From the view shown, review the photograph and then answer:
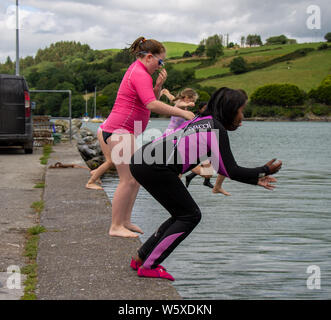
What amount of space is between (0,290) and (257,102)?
14343 cm

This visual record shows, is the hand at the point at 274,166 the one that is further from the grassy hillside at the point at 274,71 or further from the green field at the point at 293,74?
the green field at the point at 293,74

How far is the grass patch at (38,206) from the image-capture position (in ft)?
24.1

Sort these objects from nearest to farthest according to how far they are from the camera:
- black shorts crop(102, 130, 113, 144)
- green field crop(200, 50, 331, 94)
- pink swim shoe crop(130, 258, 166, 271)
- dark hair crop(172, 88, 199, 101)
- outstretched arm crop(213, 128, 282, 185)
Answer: outstretched arm crop(213, 128, 282, 185)
pink swim shoe crop(130, 258, 166, 271)
black shorts crop(102, 130, 113, 144)
dark hair crop(172, 88, 199, 101)
green field crop(200, 50, 331, 94)

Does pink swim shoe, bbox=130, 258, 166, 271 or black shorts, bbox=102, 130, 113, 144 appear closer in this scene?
pink swim shoe, bbox=130, 258, 166, 271

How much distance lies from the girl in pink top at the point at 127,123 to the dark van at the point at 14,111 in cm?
1045

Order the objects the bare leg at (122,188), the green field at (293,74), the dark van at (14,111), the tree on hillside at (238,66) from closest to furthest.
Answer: the bare leg at (122,188)
the dark van at (14,111)
the green field at (293,74)
the tree on hillside at (238,66)

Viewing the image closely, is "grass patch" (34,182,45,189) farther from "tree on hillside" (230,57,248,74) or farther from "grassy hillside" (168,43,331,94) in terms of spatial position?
"tree on hillside" (230,57,248,74)

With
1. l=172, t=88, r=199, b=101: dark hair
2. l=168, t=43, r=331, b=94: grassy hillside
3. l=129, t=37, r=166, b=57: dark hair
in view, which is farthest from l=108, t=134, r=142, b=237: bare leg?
l=168, t=43, r=331, b=94: grassy hillside

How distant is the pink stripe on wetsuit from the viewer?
17.3 feet

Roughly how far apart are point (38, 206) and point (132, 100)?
105 inches

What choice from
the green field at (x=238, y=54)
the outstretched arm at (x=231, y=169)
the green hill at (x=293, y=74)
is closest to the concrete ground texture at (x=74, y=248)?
the outstretched arm at (x=231, y=169)

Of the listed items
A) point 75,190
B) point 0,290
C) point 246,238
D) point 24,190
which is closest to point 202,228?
point 246,238

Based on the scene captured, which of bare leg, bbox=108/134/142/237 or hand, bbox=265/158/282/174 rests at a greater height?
hand, bbox=265/158/282/174

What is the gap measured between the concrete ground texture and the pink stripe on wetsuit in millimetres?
1184
